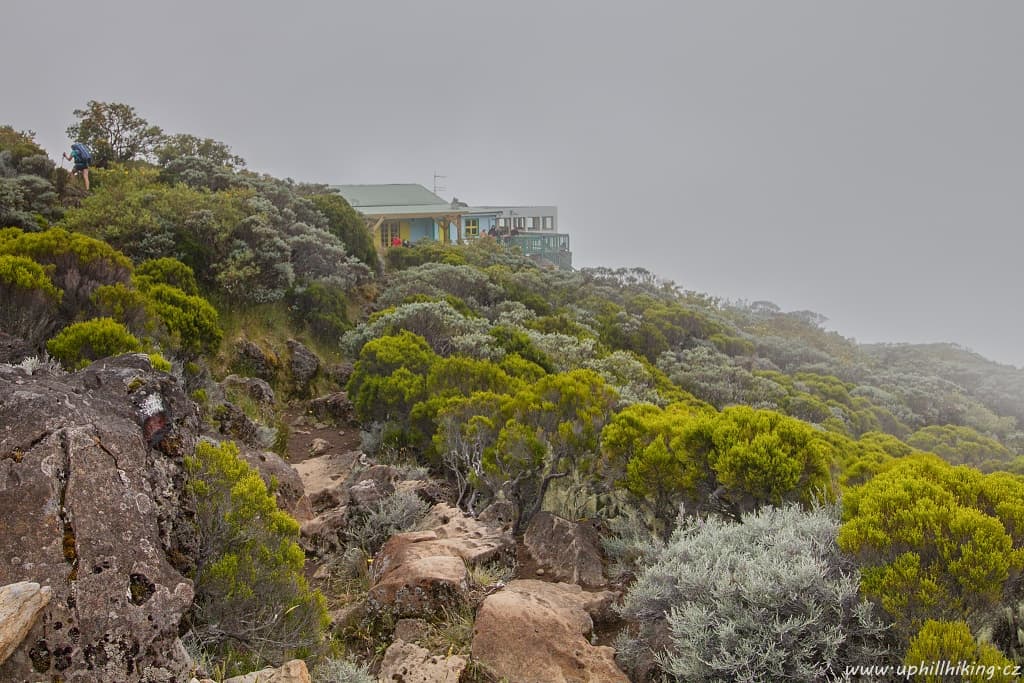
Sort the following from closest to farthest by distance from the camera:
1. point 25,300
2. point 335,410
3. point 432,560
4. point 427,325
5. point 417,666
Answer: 1. point 417,666
2. point 432,560
3. point 25,300
4. point 335,410
5. point 427,325

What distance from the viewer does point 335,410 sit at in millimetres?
10922

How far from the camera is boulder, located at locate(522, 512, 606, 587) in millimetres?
5320

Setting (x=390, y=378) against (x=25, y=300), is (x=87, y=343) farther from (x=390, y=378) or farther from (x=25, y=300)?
(x=390, y=378)

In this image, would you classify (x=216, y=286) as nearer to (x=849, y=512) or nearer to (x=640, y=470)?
(x=640, y=470)

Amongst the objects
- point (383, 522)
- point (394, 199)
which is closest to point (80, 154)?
point (383, 522)

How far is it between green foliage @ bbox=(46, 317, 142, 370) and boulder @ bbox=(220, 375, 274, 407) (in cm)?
390

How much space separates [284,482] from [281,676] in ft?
10.7

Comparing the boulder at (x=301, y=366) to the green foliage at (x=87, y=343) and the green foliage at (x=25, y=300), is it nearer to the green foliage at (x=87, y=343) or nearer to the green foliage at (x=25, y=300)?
the green foliage at (x=25, y=300)

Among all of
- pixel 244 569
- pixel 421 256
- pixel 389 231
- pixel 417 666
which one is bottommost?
pixel 417 666

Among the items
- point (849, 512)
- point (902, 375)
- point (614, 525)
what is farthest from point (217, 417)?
point (902, 375)

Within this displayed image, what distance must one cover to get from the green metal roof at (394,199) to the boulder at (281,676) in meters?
34.1

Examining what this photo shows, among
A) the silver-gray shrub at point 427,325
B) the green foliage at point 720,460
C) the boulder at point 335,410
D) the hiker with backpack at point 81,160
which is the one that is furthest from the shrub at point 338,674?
the hiker with backpack at point 81,160

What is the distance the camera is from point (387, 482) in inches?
256

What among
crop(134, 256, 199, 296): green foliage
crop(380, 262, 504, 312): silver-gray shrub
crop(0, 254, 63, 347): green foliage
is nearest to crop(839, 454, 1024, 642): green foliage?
crop(0, 254, 63, 347): green foliage
